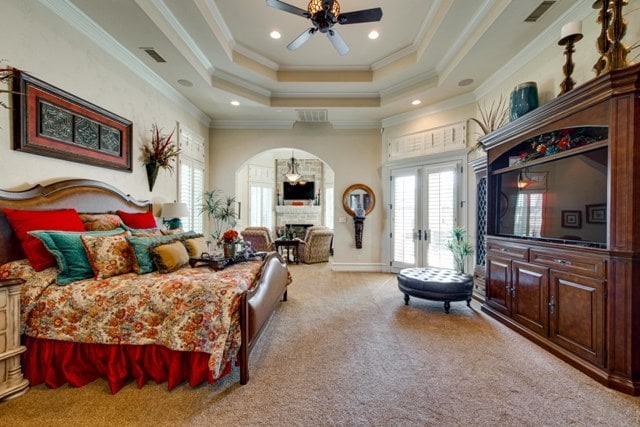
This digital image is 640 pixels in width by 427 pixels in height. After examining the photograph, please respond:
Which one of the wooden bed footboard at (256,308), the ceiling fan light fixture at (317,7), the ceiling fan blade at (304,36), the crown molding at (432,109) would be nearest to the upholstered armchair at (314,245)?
the crown molding at (432,109)

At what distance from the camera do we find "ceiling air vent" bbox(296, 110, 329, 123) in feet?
18.7

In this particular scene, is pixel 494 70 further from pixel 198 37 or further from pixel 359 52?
pixel 198 37

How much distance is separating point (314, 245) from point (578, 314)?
214 inches

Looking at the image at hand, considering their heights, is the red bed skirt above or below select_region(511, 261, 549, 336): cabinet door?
below

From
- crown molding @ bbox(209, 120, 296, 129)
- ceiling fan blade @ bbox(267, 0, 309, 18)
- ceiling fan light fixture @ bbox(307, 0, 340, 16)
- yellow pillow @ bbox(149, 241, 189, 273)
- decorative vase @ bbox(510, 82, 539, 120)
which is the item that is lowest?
yellow pillow @ bbox(149, 241, 189, 273)

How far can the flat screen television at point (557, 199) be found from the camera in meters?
2.40

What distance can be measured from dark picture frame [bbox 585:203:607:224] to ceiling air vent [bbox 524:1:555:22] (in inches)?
83.0

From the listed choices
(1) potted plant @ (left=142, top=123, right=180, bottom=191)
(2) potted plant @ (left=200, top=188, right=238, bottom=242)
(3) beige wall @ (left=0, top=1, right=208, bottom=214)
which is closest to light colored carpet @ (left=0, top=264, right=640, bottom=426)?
(3) beige wall @ (left=0, top=1, right=208, bottom=214)

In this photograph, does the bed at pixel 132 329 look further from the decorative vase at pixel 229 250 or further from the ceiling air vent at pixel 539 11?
the ceiling air vent at pixel 539 11

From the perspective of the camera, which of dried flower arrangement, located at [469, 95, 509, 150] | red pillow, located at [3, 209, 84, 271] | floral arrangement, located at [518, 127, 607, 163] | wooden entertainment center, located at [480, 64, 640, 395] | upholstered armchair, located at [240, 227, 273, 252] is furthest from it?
upholstered armchair, located at [240, 227, 273, 252]

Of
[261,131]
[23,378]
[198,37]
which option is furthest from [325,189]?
[23,378]

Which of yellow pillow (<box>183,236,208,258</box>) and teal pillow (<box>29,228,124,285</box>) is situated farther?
yellow pillow (<box>183,236,208,258</box>)

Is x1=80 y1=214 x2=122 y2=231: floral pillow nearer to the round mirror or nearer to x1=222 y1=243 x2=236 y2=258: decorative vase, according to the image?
x1=222 y1=243 x2=236 y2=258: decorative vase

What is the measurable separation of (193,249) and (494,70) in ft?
16.1
